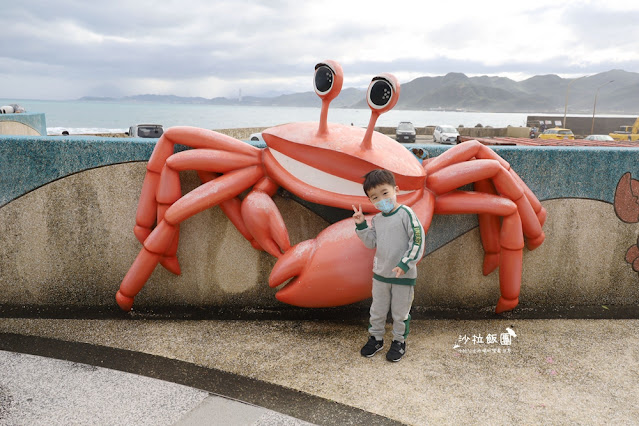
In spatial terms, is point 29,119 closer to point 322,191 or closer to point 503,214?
point 322,191

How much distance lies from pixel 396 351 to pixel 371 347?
0.62ft

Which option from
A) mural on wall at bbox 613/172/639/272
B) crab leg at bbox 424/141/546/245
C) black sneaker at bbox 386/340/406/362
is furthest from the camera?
mural on wall at bbox 613/172/639/272

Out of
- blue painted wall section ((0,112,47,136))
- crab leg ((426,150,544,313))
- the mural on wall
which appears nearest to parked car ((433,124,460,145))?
blue painted wall section ((0,112,47,136))

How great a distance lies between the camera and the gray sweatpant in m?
3.11

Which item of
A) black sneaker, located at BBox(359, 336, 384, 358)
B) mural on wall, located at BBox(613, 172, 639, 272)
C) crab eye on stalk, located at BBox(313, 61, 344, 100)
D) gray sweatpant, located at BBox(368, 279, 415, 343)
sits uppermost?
crab eye on stalk, located at BBox(313, 61, 344, 100)

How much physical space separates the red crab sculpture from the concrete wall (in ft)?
1.09

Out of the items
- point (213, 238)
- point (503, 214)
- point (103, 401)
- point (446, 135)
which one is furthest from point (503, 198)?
point (446, 135)

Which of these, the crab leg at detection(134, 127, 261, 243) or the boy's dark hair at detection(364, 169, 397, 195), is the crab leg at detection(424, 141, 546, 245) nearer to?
the boy's dark hair at detection(364, 169, 397, 195)

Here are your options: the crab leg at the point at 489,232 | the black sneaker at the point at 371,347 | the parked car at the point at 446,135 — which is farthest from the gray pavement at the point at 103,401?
the parked car at the point at 446,135

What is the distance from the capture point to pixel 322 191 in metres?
3.29

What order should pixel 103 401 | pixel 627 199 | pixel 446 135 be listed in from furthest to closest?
1. pixel 446 135
2. pixel 627 199
3. pixel 103 401

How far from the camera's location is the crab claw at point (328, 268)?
307 cm

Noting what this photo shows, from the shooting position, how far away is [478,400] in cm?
277

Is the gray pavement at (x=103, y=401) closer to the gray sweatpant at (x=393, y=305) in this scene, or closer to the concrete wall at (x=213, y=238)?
the gray sweatpant at (x=393, y=305)
